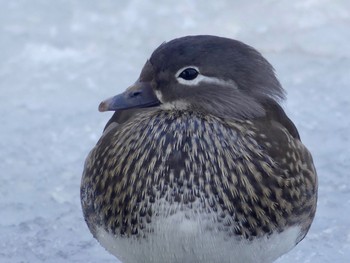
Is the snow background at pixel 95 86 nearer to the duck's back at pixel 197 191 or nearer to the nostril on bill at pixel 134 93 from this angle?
the duck's back at pixel 197 191

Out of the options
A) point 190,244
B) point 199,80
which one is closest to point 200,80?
point 199,80

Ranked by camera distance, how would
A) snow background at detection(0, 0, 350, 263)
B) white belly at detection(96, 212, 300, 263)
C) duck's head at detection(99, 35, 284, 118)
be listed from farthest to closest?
snow background at detection(0, 0, 350, 263)
duck's head at detection(99, 35, 284, 118)
white belly at detection(96, 212, 300, 263)

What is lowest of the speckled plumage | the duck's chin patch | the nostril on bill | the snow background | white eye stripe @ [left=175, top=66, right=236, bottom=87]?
the speckled plumage

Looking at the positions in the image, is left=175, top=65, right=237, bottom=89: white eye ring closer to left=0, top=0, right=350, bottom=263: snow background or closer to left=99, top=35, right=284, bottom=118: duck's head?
left=99, top=35, right=284, bottom=118: duck's head

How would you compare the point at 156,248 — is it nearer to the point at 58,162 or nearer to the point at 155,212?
the point at 155,212

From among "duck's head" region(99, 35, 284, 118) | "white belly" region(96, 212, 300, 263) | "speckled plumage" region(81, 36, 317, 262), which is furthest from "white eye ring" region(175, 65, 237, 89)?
"white belly" region(96, 212, 300, 263)

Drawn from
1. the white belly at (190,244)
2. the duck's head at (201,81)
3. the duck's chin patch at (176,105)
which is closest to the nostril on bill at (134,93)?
the duck's head at (201,81)
